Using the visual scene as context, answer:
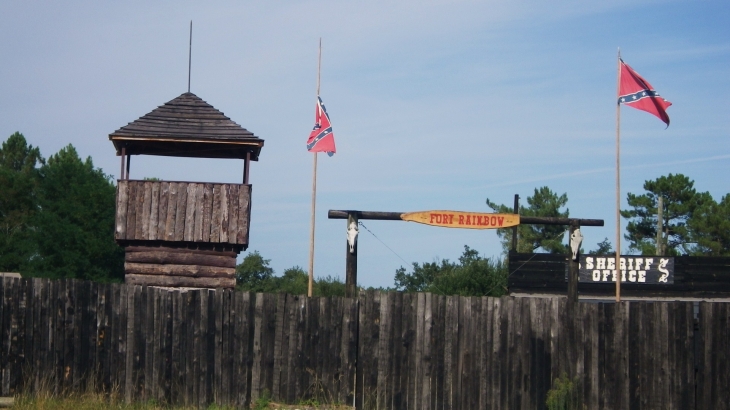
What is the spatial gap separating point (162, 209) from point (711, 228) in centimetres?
3596

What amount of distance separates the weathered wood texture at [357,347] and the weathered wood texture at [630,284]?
2026 centimetres

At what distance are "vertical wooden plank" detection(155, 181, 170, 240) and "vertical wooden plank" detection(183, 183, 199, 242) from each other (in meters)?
0.46

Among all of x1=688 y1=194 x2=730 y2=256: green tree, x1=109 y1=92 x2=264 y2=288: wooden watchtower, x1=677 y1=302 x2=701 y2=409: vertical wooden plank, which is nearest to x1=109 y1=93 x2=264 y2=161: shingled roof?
x1=109 y1=92 x2=264 y2=288: wooden watchtower

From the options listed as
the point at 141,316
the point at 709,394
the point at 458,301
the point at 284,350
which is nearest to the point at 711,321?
the point at 709,394

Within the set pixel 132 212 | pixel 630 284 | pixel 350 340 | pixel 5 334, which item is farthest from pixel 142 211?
pixel 630 284

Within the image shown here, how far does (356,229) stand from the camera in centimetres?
1620

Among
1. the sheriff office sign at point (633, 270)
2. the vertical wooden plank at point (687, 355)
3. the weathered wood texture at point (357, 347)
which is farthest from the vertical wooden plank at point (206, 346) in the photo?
the sheriff office sign at point (633, 270)

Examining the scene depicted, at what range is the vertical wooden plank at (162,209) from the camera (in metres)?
19.4

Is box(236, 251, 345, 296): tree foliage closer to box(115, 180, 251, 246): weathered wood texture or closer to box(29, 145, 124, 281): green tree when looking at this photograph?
box(29, 145, 124, 281): green tree

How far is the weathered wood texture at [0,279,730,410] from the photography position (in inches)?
501

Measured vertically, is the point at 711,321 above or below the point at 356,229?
below

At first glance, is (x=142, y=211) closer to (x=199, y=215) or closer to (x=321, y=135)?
(x=199, y=215)

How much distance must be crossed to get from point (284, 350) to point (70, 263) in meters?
36.3

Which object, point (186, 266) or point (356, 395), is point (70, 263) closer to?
point (186, 266)
